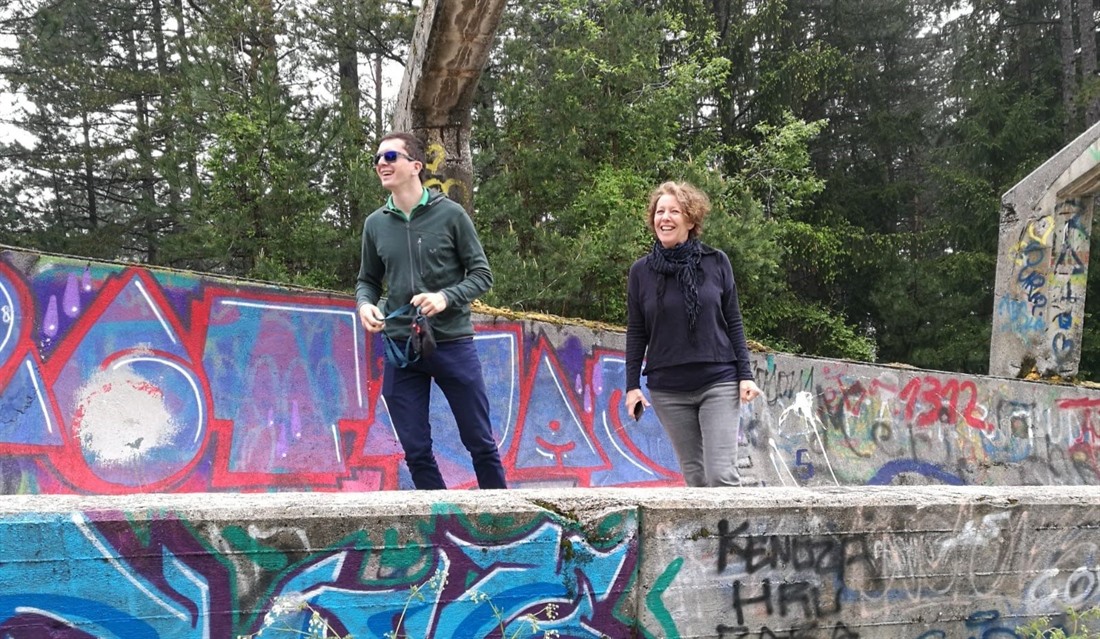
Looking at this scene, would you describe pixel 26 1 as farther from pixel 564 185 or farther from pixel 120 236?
pixel 564 185

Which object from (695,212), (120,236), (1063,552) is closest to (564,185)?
(120,236)

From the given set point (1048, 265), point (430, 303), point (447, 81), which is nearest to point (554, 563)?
point (430, 303)

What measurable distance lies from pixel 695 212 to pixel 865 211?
70.3ft

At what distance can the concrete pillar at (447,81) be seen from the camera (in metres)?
6.94

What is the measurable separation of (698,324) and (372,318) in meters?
1.37

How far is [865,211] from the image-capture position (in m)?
23.8

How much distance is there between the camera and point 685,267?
3824 millimetres

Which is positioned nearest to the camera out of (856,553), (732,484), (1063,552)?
(856,553)

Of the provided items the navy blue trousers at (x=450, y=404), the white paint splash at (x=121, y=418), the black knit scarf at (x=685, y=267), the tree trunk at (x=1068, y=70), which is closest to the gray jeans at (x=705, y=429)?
the black knit scarf at (x=685, y=267)

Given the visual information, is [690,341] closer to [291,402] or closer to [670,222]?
[670,222]

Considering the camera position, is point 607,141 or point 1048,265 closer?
point 1048,265

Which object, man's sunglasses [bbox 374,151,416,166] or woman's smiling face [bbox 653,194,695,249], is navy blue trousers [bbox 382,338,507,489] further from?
woman's smiling face [bbox 653,194,695,249]

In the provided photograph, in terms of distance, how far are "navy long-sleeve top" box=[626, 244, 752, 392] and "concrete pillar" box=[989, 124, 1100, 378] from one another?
25.4 feet

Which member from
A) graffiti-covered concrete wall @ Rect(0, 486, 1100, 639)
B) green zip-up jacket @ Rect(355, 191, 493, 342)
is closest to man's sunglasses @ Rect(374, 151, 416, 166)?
green zip-up jacket @ Rect(355, 191, 493, 342)
